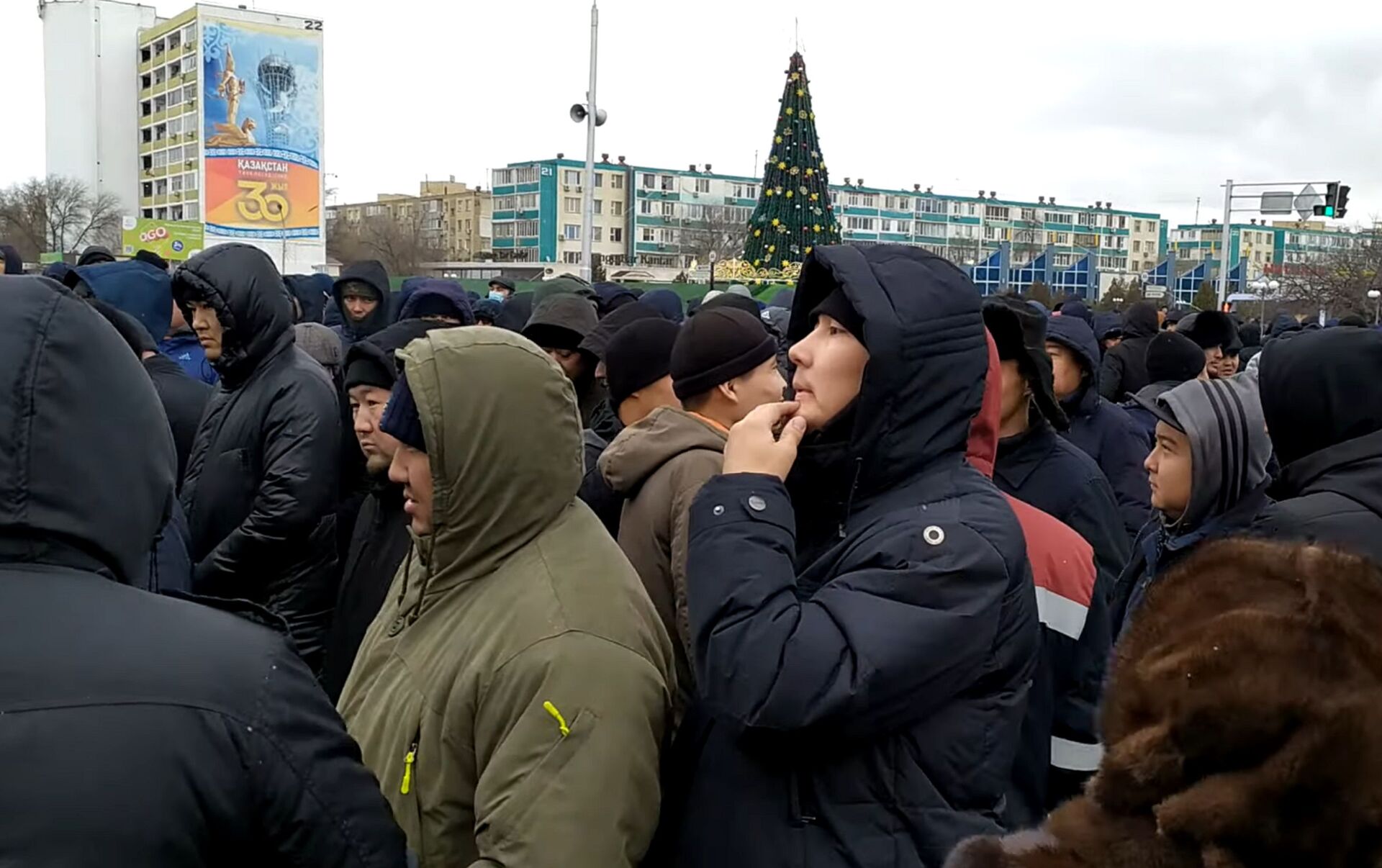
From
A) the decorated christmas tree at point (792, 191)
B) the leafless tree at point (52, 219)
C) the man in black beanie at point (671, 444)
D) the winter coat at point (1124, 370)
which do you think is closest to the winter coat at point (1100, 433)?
the man in black beanie at point (671, 444)

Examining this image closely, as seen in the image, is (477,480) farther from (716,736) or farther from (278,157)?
(278,157)

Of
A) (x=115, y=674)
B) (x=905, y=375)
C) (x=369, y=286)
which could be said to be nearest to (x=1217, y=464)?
(x=905, y=375)

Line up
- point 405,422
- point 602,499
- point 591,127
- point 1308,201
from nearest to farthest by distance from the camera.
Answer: point 405,422 < point 602,499 < point 591,127 < point 1308,201

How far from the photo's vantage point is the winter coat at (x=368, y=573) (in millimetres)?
3457

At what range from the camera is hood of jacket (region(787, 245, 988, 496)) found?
199cm

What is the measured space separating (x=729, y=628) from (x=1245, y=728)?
0.88m

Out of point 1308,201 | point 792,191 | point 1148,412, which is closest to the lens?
point 1148,412

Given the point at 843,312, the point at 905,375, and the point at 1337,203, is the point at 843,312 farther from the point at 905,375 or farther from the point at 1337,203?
the point at 1337,203

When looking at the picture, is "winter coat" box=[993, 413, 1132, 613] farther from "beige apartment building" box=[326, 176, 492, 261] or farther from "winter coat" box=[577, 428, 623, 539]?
"beige apartment building" box=[326, 176, 492, 261]

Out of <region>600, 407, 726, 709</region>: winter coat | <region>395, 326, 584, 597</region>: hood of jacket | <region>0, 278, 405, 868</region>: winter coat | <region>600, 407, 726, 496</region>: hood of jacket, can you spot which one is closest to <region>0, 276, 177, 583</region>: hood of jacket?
<region>0, 278, 405, 868</region>: winter coat

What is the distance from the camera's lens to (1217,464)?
128 inches

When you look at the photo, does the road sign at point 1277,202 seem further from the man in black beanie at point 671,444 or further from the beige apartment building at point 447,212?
the beige apartment building at point 447,212

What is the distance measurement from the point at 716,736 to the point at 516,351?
32.0 inches

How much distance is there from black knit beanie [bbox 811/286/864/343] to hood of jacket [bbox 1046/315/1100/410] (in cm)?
343
